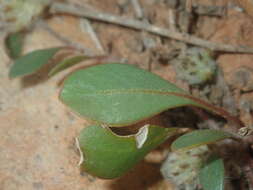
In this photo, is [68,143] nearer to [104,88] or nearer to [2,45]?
[104,88]

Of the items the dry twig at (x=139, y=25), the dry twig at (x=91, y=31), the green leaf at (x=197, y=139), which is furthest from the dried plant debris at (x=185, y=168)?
the dry twig at (x=91, y=31)

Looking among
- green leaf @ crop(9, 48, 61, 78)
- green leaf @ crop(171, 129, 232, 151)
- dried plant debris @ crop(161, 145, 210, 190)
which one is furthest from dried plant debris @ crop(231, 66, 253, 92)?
green leaf @ crop(9, 48, 61, 78)

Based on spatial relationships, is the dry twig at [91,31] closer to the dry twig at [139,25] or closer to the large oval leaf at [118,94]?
the dry twig at [139,25]

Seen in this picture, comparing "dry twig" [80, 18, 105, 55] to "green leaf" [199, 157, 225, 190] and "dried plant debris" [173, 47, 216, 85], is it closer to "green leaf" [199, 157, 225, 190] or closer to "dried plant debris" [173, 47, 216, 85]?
"dried plant debris" [173, 47, 216, 85]

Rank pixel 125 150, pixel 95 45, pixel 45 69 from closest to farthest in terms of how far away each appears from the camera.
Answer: pixel 125 150, pixel 45 69, pixel 95 45

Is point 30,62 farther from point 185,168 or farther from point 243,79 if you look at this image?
point 243,79

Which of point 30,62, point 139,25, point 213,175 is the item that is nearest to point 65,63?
point 30,62

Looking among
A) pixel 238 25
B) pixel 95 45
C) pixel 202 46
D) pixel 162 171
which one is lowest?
pixel 162 171

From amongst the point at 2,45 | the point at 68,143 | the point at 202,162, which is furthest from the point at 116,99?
the point at 2,45
